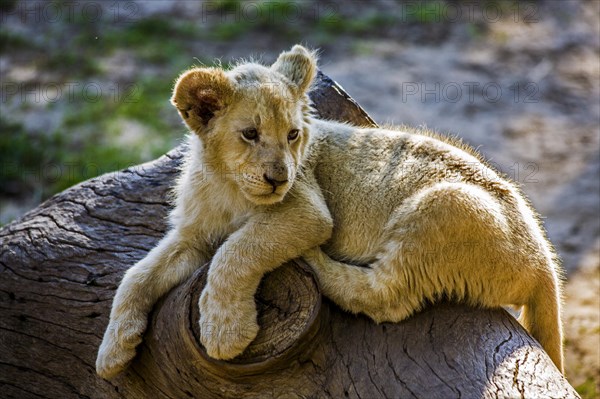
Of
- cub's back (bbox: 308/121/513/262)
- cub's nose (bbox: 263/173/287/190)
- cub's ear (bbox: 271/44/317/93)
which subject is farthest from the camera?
cub's ear (bbox: 271/44/317/93)

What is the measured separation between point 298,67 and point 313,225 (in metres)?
1.24

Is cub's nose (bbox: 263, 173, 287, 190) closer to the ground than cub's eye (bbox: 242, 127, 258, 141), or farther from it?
closer to the ground

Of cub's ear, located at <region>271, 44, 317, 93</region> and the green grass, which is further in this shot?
the green grass

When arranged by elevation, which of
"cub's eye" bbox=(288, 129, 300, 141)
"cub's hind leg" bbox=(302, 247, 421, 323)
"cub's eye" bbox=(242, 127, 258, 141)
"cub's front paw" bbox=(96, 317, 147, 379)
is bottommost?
"cub's front paw" bbox=(96, 317, 147, 379)

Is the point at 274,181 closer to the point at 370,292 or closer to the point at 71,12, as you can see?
the point at 370,292

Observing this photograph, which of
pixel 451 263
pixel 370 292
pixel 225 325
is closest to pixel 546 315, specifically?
pixel 451 263

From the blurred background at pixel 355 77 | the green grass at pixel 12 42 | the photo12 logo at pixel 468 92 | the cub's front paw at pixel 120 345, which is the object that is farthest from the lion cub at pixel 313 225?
the green grass at pixel 12 42

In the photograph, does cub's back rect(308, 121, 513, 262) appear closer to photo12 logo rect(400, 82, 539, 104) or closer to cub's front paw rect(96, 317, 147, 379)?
cub's front paw rect(96, 317, 147, 379)

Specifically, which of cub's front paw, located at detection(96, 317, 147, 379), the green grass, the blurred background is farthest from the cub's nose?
the green grass

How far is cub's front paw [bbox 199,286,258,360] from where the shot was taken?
4.83m

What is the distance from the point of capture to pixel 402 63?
13031 mm

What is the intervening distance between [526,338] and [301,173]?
1935 millimetres

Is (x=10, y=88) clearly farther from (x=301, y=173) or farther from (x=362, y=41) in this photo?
(x=301, y=173)

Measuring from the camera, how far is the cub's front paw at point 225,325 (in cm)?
483
